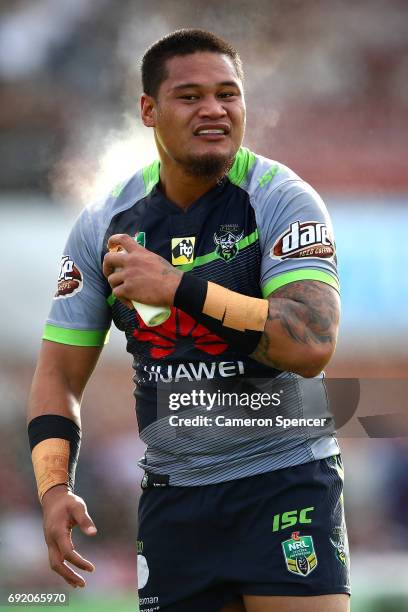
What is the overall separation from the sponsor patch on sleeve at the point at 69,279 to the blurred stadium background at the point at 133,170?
8.43 ft

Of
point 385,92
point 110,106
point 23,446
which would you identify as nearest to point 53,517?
point 23,446

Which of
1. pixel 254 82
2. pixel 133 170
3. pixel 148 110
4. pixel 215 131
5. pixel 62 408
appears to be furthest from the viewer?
pixel 254 82

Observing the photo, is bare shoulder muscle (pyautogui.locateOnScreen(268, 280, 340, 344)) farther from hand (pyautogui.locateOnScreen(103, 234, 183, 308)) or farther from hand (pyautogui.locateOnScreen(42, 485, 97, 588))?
hand (pyautogui.locateOnScreen(42, 485, 97, 588))

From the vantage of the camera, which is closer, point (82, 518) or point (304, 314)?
point (304, 314)

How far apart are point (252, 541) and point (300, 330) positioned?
0.55m

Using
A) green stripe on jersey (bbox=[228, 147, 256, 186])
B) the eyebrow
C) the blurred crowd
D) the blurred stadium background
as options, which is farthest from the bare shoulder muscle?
the blurred crowd

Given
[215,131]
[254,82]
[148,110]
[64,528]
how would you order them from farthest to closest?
[254,82]
[148,110]
[215,131]
[64,528]

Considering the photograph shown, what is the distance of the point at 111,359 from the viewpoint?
5473 mm

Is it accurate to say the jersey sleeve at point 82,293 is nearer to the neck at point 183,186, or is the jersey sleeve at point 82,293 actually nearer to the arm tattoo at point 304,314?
the neck at point 183,186

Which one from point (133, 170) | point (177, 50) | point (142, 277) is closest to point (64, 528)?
point (142, 277)

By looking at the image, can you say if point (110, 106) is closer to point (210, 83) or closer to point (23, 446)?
point (23, 446)

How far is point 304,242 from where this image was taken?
2420mm

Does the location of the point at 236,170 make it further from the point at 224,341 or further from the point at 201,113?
the point at 224,341

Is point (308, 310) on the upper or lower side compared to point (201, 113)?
lower
